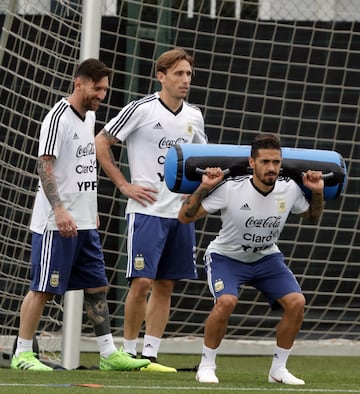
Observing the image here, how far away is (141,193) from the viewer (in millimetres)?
9188

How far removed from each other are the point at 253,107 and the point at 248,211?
3.27 m

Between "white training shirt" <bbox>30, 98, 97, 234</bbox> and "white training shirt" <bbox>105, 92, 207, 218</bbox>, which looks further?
"white training shirt" <bbox>105, 92, 207, 218</bbox>

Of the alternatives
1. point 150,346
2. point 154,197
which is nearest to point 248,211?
point 154,197

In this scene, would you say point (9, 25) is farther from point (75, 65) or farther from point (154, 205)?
point (154, 205)

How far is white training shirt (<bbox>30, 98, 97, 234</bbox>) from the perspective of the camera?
28.7ft

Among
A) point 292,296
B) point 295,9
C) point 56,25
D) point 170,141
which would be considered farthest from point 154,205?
point 295,9

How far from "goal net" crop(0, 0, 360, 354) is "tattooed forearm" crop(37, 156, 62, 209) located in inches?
87.2

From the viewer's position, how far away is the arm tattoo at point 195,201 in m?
8.40

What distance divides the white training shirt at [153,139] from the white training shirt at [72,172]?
0.44m

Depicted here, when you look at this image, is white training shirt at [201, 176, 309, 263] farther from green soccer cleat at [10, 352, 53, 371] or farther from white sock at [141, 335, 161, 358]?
green soccer cleat at [10, 352, 53, 371]

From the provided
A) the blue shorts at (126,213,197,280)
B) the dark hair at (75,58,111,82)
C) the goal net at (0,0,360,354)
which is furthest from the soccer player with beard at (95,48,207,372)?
the goal net at (0,0,360,354)

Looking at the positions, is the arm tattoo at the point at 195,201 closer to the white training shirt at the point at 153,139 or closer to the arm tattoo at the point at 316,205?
the arm tattoo at the point at 316,205

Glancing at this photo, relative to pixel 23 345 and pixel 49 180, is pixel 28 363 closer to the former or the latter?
pixel 23 345

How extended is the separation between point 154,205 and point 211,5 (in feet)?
8.45
